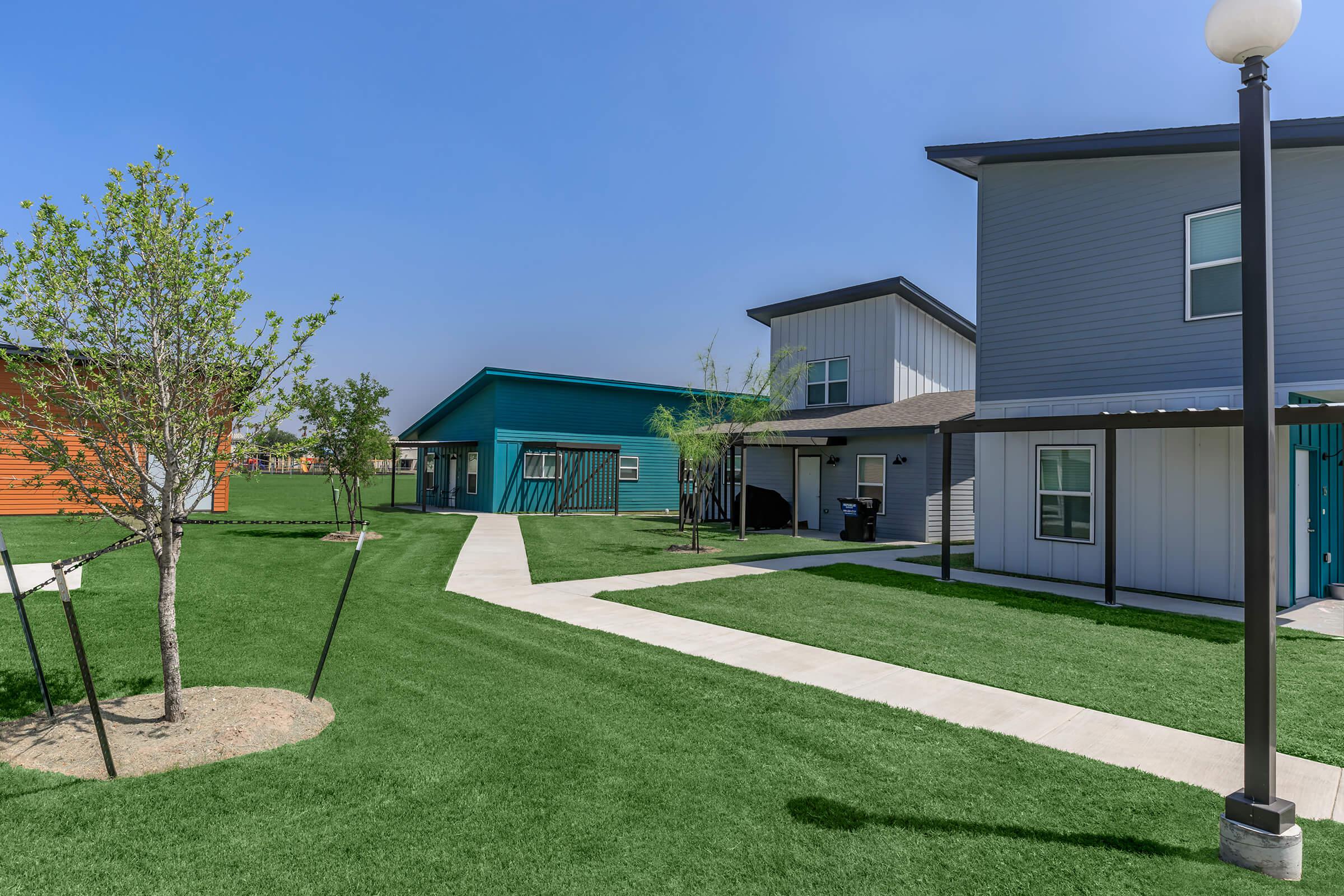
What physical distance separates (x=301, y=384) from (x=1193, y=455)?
443 inches

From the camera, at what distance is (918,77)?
38.7 ft

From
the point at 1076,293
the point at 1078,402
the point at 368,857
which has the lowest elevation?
the point at 368,857

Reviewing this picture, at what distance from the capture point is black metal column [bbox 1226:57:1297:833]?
2979 mm

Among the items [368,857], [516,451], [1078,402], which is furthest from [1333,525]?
[516,451]

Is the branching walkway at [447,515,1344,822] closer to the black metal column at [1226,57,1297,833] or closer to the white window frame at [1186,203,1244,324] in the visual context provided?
the black metal column at [1226,57,1297,833]

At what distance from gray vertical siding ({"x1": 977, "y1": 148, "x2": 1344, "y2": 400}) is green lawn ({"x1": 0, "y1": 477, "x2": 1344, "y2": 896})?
824 centimetres

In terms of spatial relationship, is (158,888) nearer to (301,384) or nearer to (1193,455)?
(301,384)

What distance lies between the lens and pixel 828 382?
20766 millimetres

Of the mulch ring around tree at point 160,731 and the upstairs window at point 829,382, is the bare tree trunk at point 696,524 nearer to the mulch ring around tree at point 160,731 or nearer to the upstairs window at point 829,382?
the upstairs window at point 829,382

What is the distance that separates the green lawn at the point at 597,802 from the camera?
287cm

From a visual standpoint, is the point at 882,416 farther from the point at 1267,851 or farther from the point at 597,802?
the point at 597,802

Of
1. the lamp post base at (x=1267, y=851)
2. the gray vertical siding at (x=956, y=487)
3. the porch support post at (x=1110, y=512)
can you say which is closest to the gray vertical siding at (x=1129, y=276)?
the porch support post at (x=1110, y=512)

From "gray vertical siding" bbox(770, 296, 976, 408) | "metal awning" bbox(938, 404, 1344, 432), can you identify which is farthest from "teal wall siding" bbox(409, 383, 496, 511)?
"metal awning" bbox(938, 404, 1344, 432)

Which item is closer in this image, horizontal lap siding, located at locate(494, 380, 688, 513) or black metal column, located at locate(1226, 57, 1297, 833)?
black metal column, located at locate(1226, 57, 1297, 833)
